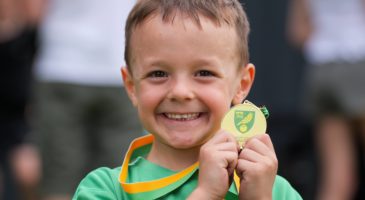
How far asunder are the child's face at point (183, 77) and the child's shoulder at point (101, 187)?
24cm

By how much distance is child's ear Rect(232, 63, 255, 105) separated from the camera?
4.26 metres

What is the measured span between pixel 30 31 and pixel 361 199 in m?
3.05

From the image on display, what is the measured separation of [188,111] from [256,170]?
1.22ft

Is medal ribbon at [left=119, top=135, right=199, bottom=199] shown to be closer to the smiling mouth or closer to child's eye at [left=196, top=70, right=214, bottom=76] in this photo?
the smiling mouth

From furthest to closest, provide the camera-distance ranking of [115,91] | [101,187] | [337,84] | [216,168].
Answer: [337,84]
[115,91]
[101,187]
[216,168]

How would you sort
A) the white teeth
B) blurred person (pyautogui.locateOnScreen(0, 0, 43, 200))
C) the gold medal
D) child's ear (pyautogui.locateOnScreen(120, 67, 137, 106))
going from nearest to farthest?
the gold medal, the white teeth, child's ear (pyautogui.locateOnScreen(120, 67, 137, 106)), blurred person (pyautogui.locateOnScreen(0, 0, 43, 200))

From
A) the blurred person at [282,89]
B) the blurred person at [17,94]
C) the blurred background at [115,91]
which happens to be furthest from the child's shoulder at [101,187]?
the blurred person at [282,89]

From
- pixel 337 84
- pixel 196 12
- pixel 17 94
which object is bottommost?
pixel 17 94

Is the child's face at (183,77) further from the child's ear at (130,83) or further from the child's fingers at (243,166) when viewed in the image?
the child's fingers at (243,166)

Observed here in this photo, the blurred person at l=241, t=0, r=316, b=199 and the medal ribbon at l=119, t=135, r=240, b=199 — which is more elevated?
the medal ribbon at l=119, t=135, r=240, b=199

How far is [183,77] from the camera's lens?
395cm

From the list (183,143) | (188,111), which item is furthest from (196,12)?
(183,143)

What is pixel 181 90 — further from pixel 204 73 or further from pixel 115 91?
pixel 115 91

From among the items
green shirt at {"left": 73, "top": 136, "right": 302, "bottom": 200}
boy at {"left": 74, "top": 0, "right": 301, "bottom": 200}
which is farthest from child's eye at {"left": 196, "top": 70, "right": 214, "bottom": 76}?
green shirt at {"left": 73, "top": 136, "right": 302, "bottom": 200}
